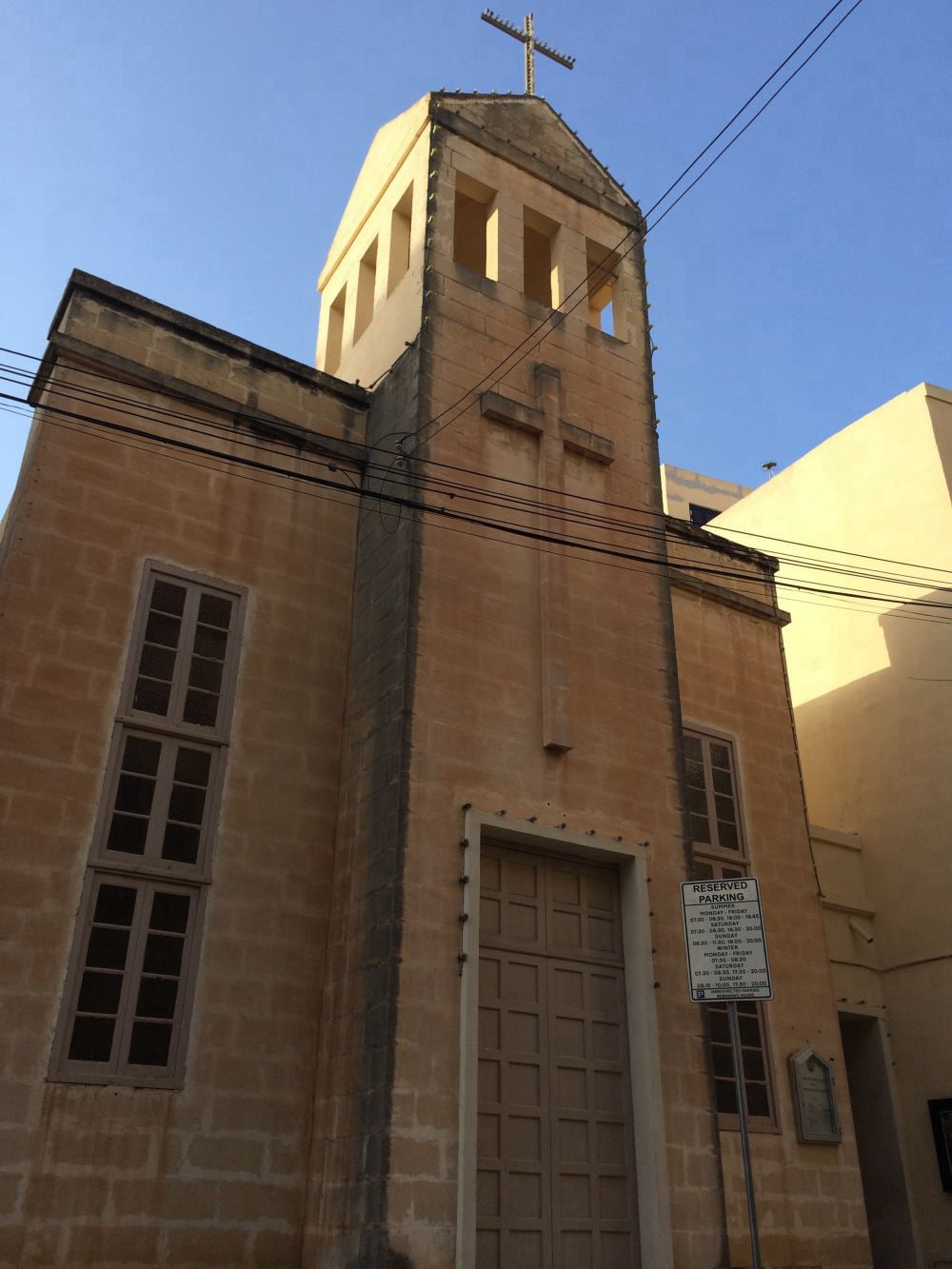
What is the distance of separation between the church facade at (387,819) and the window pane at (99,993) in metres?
0.02

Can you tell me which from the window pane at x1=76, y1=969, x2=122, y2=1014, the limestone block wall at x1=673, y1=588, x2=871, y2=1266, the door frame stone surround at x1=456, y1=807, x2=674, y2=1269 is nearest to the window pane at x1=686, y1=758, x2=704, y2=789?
the limestone block wall at x1=673, y1=588, x2=871, y2=1266

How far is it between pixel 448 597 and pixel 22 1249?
6.73m

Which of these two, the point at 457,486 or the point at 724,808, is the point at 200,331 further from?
the point at 724,808

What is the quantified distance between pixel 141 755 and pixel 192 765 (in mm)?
504

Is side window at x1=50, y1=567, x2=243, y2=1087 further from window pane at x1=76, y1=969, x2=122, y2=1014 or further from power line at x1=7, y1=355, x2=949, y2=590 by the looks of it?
power line at x1=7, y1=355, x2=949, y2=590

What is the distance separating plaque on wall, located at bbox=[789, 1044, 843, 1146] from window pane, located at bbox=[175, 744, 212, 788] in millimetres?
7605

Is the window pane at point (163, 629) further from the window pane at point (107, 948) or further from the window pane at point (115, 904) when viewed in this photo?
the window pane at point (107, 948)

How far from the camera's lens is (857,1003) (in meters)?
15.7

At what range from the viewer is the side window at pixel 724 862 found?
12.9 m

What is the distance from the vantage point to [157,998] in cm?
999

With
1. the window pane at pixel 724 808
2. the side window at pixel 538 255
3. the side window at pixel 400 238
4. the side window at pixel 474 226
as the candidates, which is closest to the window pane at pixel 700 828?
the window pane at pixel 724 808

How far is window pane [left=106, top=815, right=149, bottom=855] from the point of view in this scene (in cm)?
1032

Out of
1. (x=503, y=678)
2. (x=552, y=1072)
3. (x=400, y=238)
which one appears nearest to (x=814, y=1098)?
(x=552, y=1072)

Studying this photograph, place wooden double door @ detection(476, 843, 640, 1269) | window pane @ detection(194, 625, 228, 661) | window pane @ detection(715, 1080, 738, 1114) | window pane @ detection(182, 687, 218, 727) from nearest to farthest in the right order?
wooden double door @ detection(476, 843, 640, 1269)
window pane @ detection(182, 687, 218, 727)
window pane @ detection(194, 625, 228, 661)
window pane @ detection(715, 1080, 738, 1114)
